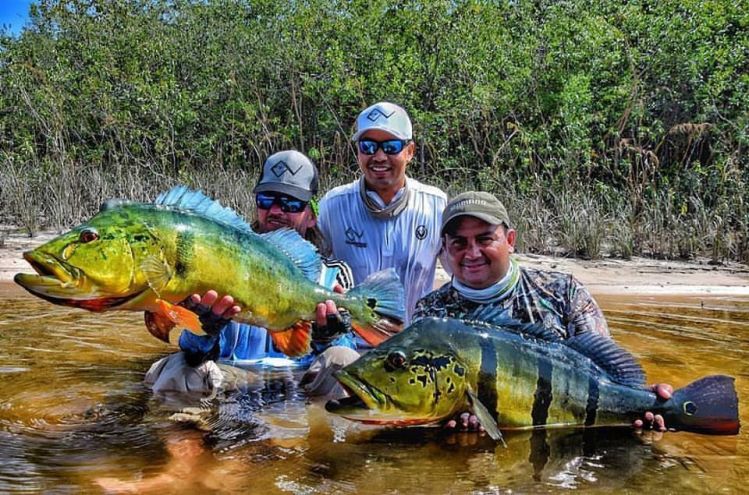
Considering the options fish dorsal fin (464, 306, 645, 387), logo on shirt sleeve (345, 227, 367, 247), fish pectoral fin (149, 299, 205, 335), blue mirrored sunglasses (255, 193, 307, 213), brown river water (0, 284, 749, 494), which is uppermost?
blue mirrored sunglasses (255, 193, 307, 213)

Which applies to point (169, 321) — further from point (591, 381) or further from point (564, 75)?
point (564, 75)

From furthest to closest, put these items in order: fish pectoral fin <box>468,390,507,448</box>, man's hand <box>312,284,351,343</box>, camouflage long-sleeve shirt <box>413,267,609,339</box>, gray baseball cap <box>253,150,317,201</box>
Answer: gray baseball cap <box>253,150,317,201</box>
camouflage long-sleeve shirt <box>413,267,609,339</box>
man's hand <box>312,284,351,343</box>
fish pectoral fin <box>468,390,507,448</box>

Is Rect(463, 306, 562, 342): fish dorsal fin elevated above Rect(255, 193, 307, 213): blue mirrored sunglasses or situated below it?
below

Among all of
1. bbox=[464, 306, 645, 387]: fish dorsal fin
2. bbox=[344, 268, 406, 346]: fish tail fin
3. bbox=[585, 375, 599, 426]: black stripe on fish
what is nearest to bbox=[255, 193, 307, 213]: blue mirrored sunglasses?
bbox=[344, 268, 406, 346]: fish tail fin

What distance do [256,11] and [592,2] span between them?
8.76 metres

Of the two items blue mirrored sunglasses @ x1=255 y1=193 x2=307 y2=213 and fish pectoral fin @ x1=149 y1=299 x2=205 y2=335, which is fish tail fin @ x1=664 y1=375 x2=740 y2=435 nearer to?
fish pectoral fin @ x1=149 y1=299 x2=205 y2=335

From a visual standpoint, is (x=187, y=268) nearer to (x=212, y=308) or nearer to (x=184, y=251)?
(x=184, y=251)

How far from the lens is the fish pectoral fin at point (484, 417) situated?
343 cm

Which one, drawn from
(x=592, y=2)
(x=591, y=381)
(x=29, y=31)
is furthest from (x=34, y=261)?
(x=29, y=31)

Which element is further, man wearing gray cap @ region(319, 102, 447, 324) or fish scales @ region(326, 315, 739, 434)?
man wearing gray cap @ region(319, 102, 447, 324)

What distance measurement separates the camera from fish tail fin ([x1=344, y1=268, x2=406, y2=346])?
14.1 feet

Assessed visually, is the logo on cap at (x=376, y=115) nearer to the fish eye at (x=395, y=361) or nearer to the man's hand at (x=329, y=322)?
the man's hand at (x=329, y=322)

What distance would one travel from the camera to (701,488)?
367 centimetres

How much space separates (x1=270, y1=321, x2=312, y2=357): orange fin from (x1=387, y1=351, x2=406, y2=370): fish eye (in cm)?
84
